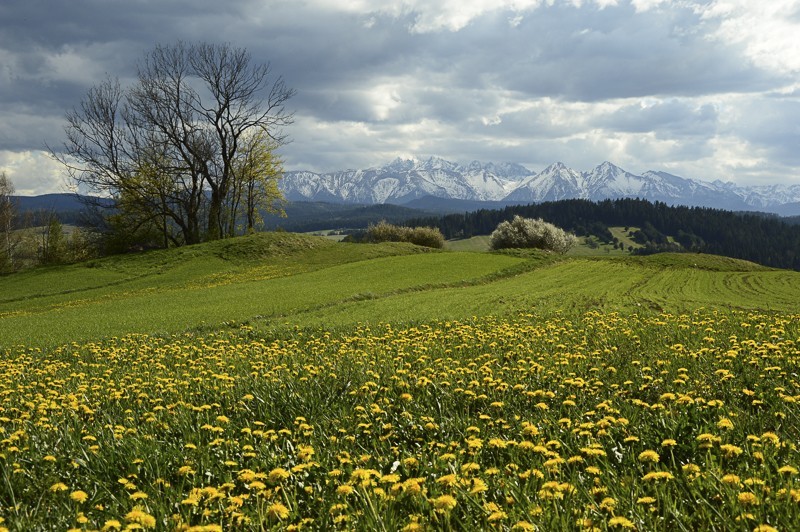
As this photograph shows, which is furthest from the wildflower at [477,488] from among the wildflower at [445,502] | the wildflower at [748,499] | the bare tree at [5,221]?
the bare tree at [5,221]

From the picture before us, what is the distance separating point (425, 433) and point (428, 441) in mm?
235

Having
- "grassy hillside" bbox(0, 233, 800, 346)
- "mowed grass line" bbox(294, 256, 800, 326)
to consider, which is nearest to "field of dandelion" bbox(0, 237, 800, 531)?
"mowed grass line" bbox(294, 256, 800, 326)

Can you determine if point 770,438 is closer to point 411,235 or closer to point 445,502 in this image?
point 445,502

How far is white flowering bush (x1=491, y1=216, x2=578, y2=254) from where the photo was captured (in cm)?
9938

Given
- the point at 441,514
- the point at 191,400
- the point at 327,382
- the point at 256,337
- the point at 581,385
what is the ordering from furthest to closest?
the point at 256,337
the point at 327,382
the point at 191,400
the point at 581,385
the point at 441,514

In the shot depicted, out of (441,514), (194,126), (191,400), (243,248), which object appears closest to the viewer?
(441,514)

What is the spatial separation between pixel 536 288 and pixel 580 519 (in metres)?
31.8

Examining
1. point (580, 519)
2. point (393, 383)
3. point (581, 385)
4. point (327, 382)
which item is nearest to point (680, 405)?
point (581, 385)

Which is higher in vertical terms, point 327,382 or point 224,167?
point 224,167

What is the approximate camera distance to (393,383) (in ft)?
23.6

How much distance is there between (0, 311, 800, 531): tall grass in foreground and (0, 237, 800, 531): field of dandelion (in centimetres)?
3

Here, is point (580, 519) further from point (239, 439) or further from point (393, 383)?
point (393, 383)

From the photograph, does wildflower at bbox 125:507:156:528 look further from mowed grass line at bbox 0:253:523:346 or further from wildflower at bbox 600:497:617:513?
mowed grass line at bbox 0:253:523:346

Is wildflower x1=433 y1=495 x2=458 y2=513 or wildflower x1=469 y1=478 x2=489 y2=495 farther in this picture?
wildflower x1=469 y1=478 x2=489 y2=495
